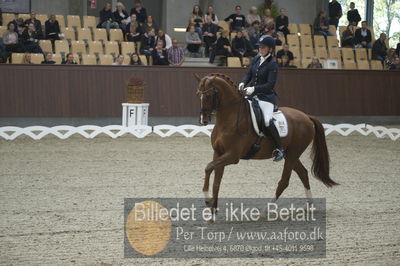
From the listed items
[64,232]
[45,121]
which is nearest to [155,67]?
[45,121]

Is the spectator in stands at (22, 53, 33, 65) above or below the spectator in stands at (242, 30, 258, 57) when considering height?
below

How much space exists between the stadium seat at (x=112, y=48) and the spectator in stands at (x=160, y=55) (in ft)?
3.94

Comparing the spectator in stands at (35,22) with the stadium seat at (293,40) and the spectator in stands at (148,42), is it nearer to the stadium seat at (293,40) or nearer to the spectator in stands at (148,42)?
the spectator in stands at (148,42)

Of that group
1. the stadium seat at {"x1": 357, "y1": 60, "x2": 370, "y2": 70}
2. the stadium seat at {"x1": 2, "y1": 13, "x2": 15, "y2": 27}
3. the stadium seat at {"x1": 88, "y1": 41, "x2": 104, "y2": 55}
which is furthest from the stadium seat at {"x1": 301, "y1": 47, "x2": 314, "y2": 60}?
the stadium seat at {"x1": 2, "y1": 13, "x2": 15, "y2": 27}

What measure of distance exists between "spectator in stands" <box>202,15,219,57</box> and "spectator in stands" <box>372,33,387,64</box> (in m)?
5.28

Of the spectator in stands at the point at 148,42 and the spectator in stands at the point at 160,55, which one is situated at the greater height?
the spectator in stands at the point at 148,42

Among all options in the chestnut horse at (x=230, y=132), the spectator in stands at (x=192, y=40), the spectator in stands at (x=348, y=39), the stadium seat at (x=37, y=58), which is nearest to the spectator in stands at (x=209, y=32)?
the spectator in stands at (x=192, y=40)

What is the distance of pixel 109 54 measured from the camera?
1684cm

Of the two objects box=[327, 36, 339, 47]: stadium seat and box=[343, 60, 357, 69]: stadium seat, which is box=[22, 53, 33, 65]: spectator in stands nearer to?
box=[343, 60, 357, 69]: stadium seat

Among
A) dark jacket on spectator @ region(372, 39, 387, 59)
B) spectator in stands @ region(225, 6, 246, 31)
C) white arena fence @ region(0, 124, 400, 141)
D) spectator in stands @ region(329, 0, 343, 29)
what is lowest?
white arena fence @ region(0, 124, 400, 141)

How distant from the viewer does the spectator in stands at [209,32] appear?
18203 millimetres

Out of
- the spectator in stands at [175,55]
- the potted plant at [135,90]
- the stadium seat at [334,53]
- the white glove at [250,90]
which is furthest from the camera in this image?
the stadium seat at [334,53]

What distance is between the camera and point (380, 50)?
2005cm

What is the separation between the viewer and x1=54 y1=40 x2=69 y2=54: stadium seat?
16.6m
